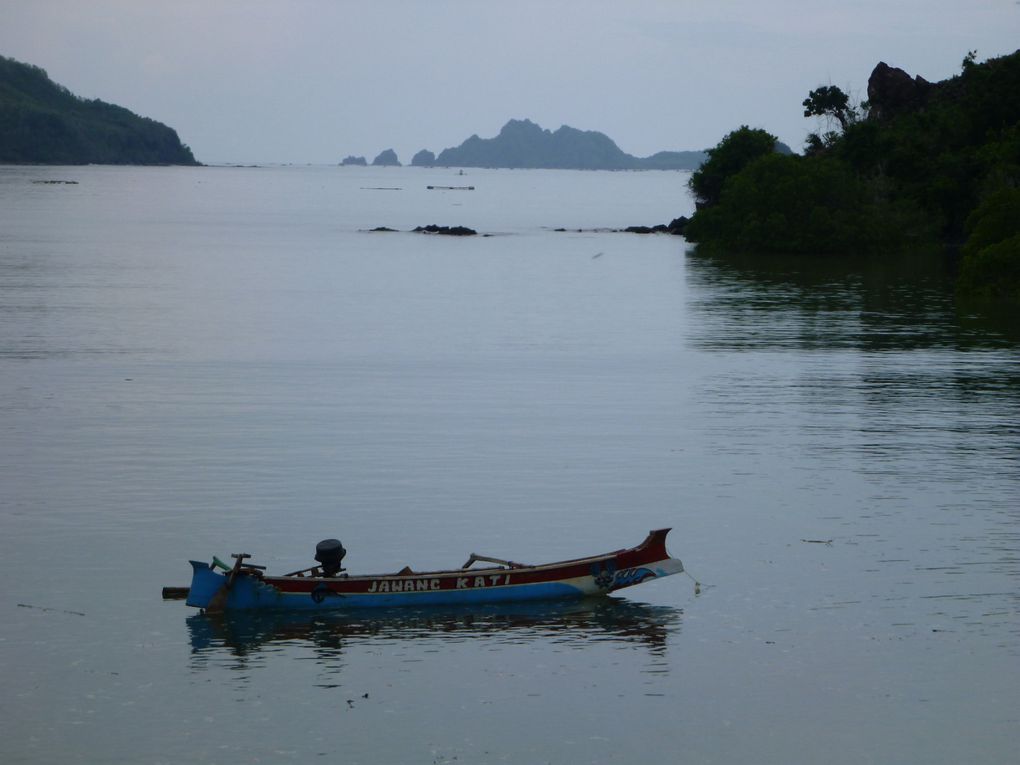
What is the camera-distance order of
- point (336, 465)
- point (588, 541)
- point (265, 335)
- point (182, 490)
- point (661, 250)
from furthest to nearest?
point (661, 250), point (265, 335), point (336, 465), point (182, 490), point (588, 541)

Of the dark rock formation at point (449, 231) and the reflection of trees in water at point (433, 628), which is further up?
the dark rock formation at point (449, 231)

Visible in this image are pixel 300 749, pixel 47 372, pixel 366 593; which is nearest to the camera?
pixel 300 749

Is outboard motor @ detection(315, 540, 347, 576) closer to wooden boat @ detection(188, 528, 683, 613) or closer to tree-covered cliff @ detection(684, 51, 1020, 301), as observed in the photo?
wooden boat @ detection(188, 528, 683, 613)

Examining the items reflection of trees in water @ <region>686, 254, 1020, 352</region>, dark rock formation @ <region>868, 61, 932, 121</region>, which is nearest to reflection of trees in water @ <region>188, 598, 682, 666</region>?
reflection of trees in water @ <region>686, 254, 1020, 352</region>

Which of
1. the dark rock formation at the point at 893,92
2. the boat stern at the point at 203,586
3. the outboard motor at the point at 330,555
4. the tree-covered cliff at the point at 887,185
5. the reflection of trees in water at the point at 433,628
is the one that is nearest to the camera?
the reflection of trees in water at the point at 433,628

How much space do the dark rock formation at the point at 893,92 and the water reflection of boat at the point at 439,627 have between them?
579 ft

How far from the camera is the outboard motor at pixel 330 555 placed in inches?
1134

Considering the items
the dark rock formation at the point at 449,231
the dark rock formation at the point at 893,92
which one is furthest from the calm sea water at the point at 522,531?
the dark rock formation at the point at 893,92

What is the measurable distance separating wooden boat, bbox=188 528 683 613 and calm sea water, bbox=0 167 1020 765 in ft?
1.37

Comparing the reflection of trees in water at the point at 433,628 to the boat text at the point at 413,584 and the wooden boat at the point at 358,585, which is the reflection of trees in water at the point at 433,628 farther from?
the boat text at the point at 413,584

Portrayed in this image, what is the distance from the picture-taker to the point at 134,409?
50.7 meters

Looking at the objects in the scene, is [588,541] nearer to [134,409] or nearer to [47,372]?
[134,409]

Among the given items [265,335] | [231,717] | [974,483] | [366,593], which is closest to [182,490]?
[366,593]

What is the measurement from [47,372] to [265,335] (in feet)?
57.4
